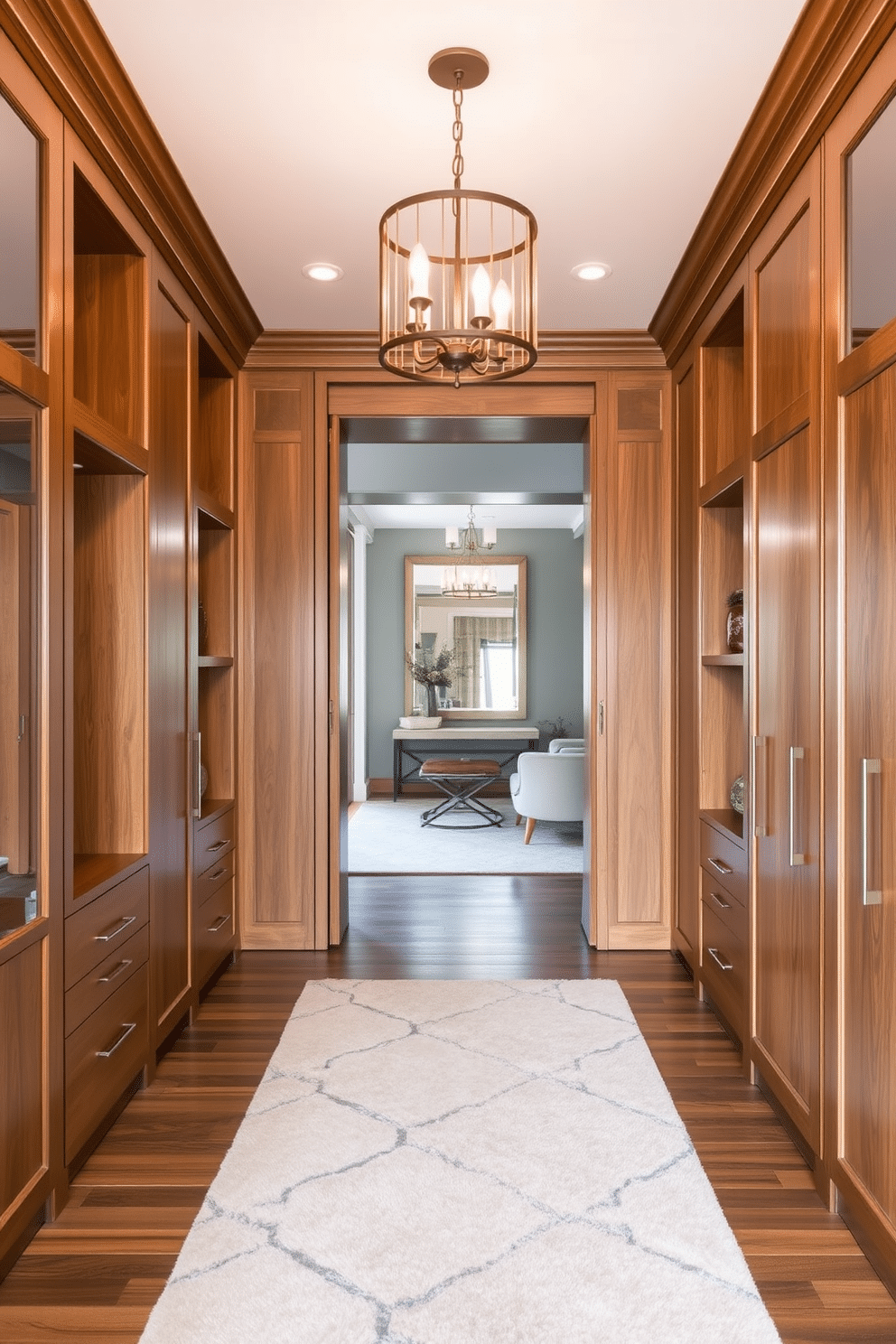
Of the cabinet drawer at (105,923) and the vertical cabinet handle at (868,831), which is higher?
the vertical cabinet handle at (868,831)

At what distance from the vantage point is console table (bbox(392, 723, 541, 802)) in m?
8.88

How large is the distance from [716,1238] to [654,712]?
247 centimetres

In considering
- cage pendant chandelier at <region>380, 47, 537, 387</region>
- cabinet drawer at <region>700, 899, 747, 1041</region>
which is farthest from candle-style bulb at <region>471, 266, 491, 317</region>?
cabinet drawer at <region>700, 899, 747, 1041</region>

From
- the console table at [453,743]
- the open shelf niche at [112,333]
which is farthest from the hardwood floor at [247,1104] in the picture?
the console table at [453,743]

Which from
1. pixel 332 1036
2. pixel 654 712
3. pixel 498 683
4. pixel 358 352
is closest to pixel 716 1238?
pixel 332 1036

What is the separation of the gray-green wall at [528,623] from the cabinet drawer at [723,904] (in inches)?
238

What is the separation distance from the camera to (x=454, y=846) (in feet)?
21.8

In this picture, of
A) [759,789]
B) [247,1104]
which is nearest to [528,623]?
[759,789]

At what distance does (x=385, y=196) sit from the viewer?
294 cm

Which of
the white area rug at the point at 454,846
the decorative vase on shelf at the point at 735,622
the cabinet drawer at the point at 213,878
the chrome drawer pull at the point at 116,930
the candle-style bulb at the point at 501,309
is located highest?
the candle-style bulb at the point at 501,309

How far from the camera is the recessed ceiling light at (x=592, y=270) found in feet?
11.2

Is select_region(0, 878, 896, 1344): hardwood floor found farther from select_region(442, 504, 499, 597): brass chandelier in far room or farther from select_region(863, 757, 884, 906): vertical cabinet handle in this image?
select_region(442, 504, 499, 597): brass chandelier in far room

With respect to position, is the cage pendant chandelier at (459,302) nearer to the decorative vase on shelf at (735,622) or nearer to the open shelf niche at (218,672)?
the decorative vase on shelf at (735,622)

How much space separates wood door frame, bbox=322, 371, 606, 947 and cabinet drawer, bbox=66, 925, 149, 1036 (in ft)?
4.91
